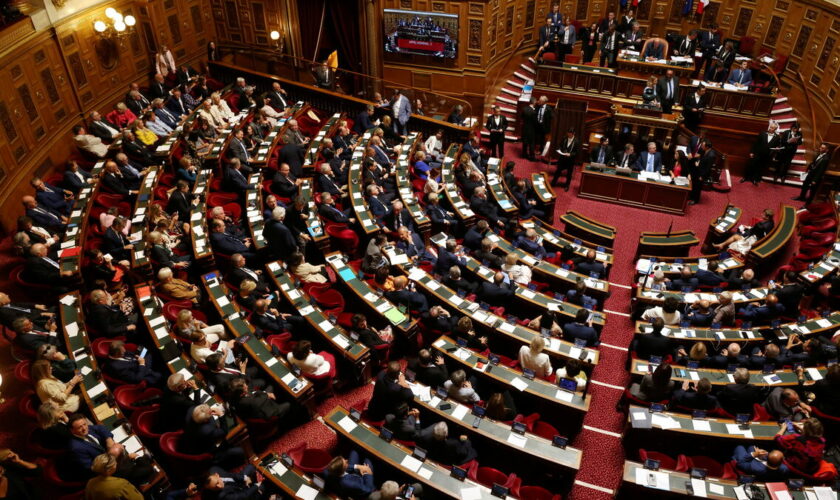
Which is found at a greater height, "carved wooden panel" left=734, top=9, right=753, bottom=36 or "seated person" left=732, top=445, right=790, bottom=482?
"carved wooden panel" left=734, top=9, right=753, bottom=36

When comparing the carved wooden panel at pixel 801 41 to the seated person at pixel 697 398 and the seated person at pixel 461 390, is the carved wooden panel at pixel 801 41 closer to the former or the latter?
the seated person at pixel 697 398

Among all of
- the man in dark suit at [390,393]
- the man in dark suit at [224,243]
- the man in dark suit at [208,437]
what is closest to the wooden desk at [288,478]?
the man in dark suit at [208,437]

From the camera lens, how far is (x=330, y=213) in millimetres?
10125

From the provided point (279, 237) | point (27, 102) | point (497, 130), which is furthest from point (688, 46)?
point (27, 102)

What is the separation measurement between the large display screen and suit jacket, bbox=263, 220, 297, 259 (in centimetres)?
853

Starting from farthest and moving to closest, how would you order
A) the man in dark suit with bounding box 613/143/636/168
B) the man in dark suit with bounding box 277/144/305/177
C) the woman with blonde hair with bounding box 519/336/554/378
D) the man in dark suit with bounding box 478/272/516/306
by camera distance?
the man in dark suit with bounding box 613/143/636/168, the man in dark suit with bounding box 277/144/305/177, the man in dark suit with bounding box 478/272/516/306, the woman with blonde hair with bounding box 519/336/554/378

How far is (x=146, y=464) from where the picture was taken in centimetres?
577

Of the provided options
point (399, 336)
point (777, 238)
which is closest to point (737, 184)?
point (777, 238)

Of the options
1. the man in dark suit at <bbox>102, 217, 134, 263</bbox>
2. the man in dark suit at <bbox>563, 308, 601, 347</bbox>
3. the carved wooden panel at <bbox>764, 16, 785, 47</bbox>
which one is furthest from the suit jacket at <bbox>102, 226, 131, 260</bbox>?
the carved wooden panel at <bbox>764, 16, 785, 47</bbox>

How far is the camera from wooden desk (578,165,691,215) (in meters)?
12.5

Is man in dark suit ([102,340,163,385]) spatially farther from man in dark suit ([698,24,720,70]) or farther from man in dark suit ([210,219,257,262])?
man in dark suit ([698,24,720,70])

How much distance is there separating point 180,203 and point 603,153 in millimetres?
9330

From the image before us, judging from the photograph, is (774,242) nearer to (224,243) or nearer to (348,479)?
(348,479)

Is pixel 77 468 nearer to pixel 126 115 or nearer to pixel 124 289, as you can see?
pixel 124 289
